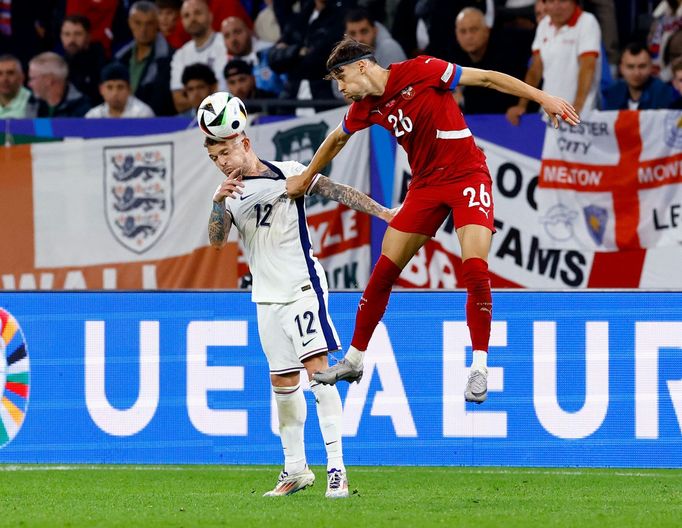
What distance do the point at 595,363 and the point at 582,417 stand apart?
0.40m

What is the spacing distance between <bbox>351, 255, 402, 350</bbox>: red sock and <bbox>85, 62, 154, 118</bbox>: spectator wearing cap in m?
7.09

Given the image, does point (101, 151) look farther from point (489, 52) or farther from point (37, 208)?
point (489, 52)

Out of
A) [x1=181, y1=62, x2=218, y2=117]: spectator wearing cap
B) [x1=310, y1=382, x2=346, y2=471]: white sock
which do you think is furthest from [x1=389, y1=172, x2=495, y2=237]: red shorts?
[x1=181, y1=62, x2=218, y2=117]: spectator wearing cap

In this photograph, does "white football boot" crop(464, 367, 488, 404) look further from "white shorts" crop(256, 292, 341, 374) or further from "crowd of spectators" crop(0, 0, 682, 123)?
"crowd of spectators" crop(0, 0, 682, 123)

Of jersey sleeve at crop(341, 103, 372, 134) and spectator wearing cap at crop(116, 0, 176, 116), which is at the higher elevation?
spectator wearing cap at crop(116, 0, 176, 116)

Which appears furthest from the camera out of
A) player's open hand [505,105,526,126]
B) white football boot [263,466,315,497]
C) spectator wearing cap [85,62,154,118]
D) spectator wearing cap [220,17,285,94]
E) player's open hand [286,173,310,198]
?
spectator wearing cap [220,17,285,94]

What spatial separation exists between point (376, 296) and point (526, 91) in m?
1.48

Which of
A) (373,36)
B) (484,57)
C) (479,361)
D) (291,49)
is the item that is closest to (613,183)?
(484,57)

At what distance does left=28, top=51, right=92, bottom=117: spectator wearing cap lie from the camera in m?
15.5

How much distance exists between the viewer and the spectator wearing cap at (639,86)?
13336 millimetres

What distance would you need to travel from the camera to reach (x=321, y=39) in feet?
47.9

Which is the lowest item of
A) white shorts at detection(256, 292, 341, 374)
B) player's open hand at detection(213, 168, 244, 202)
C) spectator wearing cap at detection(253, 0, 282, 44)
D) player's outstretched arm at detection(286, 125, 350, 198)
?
white shorts at detection(256, 292, 341, 374)

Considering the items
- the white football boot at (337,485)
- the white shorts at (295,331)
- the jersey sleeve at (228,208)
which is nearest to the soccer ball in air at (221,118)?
the jersey sleeve at (228,208)

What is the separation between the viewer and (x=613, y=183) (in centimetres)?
1286
